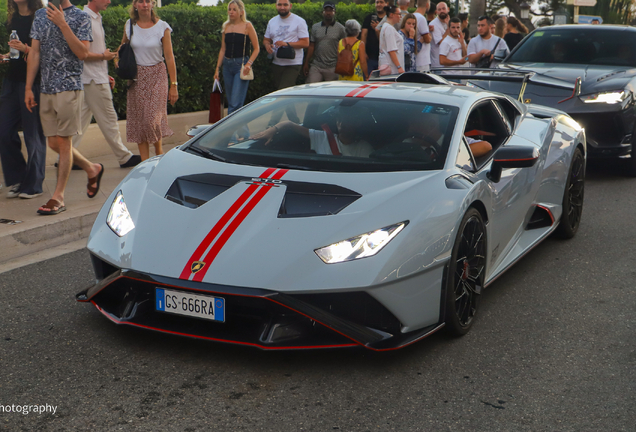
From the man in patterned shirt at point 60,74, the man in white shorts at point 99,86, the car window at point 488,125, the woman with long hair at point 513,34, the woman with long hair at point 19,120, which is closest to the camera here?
the car window at point 488,125

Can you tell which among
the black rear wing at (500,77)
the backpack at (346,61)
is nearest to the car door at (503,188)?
the black rear wing at (500,77)

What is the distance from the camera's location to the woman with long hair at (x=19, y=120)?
21.3 feet

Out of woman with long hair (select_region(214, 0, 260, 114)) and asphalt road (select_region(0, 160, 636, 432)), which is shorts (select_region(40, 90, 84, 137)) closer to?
asphalt road (select_region(0, 160, 636, 432))

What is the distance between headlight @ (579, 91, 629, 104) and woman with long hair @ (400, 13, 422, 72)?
3.33m

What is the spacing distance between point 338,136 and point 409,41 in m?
7.26

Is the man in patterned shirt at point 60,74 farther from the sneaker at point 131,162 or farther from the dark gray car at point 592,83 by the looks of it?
the dark gray car at point 592,83

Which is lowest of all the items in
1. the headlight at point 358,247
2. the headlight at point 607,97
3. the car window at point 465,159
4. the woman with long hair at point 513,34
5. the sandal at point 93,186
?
the sandal at point 93,186

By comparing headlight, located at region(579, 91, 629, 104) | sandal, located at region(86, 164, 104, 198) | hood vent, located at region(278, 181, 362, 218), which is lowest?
sandal, located at region(86, 164, 104, 198)

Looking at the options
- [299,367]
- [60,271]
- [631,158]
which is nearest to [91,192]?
[60,271]

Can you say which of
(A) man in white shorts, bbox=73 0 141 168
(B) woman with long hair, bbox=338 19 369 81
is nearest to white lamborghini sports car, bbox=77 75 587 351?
(A) man in white shorts, bbox=73 0 141 168

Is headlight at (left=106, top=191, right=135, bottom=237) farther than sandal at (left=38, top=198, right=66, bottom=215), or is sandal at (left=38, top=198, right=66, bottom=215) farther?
sandal at (left=38, top=198, right=66, bottom=215)

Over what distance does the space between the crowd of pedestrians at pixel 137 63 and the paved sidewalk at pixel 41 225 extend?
158mm

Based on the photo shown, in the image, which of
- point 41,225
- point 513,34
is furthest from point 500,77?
point 513,34

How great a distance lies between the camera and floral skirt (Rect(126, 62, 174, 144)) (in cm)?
781
